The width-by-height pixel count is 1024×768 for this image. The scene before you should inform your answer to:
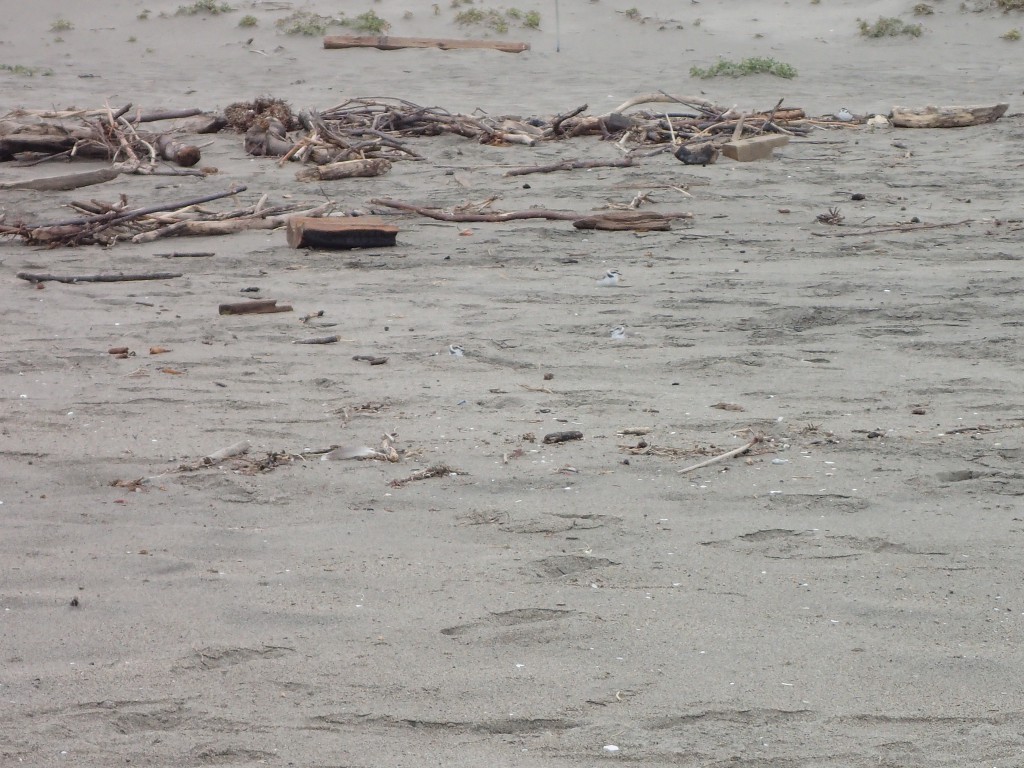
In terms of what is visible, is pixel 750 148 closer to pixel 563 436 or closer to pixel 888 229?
pixel 888 229

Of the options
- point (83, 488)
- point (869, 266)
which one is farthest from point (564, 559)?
point (869, 266)

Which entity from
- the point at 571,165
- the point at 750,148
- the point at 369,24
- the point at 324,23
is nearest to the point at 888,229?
the point at 750,148

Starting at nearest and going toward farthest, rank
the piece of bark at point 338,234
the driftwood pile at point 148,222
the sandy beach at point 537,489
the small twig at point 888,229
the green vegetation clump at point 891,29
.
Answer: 1. the sandy beach at point 537,489
2. the small twig at point 888,229
3. the piece of bark at point 338,234
4. the driftwood pile at point 148,222
5. the green vegetation clump at point 891,29

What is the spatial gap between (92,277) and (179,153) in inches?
117

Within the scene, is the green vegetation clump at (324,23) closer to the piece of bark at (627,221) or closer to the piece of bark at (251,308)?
the piece of bark at (627,221)

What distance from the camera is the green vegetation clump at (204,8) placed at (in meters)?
16.7

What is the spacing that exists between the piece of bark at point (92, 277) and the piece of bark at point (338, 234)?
0.75m

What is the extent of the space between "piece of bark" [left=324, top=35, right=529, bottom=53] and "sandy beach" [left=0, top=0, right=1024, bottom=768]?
23.8 feet

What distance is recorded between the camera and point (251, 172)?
28.2 ft

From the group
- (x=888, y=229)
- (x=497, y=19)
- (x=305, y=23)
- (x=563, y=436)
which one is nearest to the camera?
(x=563, y=436)

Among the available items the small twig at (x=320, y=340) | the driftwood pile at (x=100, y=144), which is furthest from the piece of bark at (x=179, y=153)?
the small twig at (x=320, y=340)

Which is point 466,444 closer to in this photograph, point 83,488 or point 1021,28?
point 83,488

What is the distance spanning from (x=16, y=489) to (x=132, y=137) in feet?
20.8

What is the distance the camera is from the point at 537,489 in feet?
11.4
